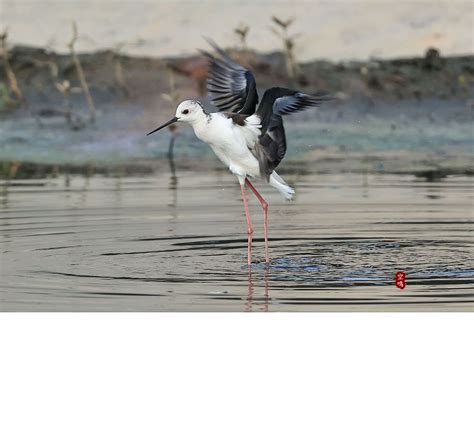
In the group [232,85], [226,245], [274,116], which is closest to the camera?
[274,116]

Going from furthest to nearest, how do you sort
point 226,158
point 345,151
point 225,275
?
point 345,151 → point 226,158 → point 225,275

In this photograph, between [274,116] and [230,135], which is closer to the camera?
[274,116]

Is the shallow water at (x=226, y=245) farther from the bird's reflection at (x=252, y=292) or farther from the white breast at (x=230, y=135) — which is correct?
the white breast at (x=230, y=135)

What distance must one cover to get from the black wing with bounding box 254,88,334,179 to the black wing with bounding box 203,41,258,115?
343mm

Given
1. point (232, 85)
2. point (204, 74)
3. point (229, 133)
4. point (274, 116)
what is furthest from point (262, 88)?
point (274, 116)

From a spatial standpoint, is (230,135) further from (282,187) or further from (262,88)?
(262,88)

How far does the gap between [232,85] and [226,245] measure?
136 cm

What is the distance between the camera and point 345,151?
18.6 m

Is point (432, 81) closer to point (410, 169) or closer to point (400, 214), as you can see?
point (410, 169)

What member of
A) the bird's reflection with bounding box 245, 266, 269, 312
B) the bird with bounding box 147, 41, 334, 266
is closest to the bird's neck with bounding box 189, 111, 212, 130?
the bird with bounding box 147, 41, 334, 266

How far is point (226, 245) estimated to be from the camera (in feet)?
38.7

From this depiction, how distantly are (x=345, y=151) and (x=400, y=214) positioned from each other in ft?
17.0

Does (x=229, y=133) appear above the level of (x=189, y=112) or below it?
below
